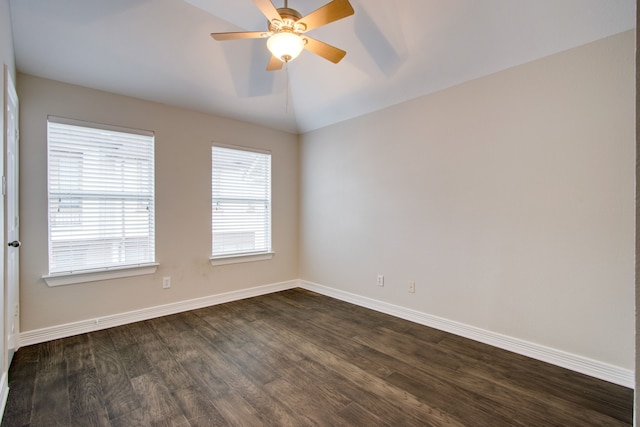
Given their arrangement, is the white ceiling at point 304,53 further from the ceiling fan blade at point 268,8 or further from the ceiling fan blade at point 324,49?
the ceiling fan blade at point 268,8

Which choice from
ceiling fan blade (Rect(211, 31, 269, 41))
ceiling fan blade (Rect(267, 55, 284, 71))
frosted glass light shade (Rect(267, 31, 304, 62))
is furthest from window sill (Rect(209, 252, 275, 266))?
frosted glass light shade (Rect(267, 31, 304, 62))

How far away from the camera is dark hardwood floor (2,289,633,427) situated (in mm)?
1821

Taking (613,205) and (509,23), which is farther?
(509,23)

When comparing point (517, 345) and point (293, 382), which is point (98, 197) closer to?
point (293, 382)

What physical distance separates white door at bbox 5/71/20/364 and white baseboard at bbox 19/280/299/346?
17cm

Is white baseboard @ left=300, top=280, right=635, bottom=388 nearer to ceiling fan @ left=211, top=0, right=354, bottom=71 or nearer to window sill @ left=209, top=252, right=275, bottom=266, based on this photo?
window sill @ left=209, top=252, right=275, bottom=266

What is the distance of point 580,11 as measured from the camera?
6.93 ft

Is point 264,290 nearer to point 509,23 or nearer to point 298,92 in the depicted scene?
point 298,92

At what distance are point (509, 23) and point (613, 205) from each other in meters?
1.57

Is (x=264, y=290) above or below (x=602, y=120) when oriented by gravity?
below

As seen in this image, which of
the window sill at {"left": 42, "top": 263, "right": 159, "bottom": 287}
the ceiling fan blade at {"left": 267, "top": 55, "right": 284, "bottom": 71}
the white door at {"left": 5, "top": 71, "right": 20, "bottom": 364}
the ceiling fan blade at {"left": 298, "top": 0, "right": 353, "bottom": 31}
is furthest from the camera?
the window sill at {"left": 42, "top": 263, "right": 159, "bottom": 287}

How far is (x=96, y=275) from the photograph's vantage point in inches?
122

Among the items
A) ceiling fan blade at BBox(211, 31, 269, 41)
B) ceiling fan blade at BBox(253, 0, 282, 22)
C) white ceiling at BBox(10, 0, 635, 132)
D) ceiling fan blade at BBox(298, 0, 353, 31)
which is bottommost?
ceiling fan blade at BBox(298, 0, 353, 31)

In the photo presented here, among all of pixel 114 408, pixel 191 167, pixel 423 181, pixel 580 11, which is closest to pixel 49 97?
pixel 191 167
